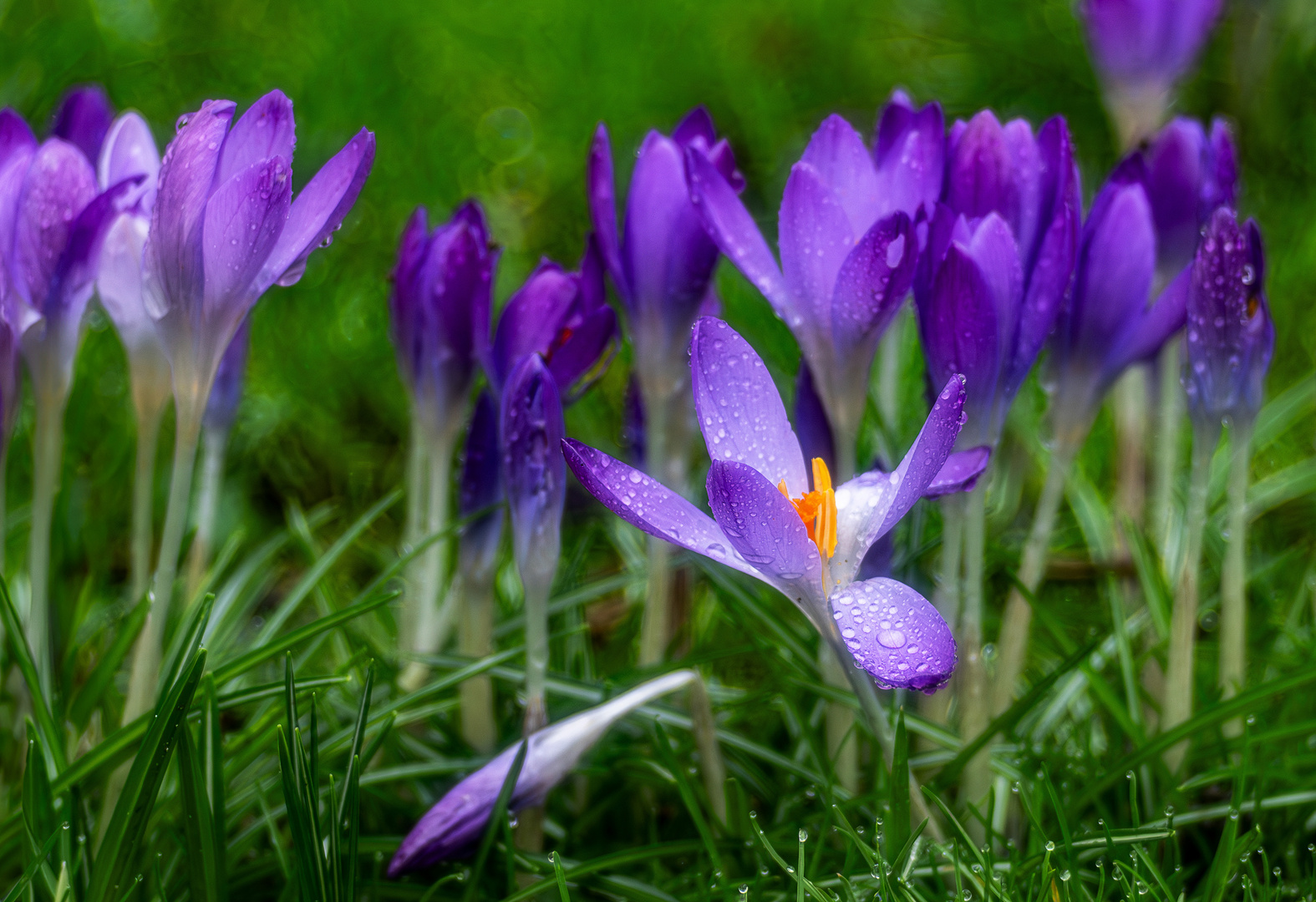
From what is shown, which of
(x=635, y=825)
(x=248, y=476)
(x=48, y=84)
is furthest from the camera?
(x=48, y=84)

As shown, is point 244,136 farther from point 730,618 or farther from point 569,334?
point 730,618

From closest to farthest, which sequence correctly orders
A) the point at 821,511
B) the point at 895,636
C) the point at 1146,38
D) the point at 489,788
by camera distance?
1. the point at 895,636
2. the point at 821,511
3. the point at 489,788
4. the point at 1146,38

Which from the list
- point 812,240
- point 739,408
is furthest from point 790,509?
point 812,240

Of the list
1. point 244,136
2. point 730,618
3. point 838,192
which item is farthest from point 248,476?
point 838,192

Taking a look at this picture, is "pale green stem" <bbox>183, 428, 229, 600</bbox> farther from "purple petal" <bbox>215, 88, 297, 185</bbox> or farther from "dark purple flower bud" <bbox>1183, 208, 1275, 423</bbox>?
"dark purple flower bud" <bbox>1183, 208, 1275, 423</bbox>

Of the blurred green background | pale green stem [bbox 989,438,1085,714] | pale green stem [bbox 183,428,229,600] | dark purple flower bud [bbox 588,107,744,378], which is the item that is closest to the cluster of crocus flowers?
dark purple flower bud [bbox 588,107,744,378]

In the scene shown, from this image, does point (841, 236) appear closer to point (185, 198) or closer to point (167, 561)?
point (185, 198)

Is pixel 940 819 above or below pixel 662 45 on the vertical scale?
below
